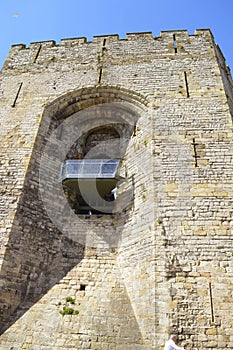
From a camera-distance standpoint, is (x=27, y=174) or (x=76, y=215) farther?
(x=76, y=215)

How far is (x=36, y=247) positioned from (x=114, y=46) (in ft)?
22.7

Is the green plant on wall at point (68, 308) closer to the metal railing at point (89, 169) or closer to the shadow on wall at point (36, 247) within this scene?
the shadow on wall at point (36, 247)

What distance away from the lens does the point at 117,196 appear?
7.20 m

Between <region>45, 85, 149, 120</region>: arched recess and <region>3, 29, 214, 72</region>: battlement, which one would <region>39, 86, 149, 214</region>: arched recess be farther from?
<region>3, 29, 214, 72</region>: battlement

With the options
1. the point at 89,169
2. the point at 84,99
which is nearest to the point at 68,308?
the point at 89,169

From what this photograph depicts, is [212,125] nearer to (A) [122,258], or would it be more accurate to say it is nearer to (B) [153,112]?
(B) [153,112]

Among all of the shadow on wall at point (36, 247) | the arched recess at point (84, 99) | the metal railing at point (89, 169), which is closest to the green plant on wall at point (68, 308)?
the shadow on wall at point (36, 247)

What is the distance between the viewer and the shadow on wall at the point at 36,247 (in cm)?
546

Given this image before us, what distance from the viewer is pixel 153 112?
284 inches

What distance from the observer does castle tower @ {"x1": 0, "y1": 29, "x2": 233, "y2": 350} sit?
4.75 metres

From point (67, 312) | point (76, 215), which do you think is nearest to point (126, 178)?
point (76, 215)

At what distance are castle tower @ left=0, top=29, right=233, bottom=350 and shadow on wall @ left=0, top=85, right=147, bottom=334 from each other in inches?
0.9

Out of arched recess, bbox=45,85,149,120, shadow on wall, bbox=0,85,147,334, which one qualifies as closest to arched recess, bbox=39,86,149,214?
arched recess, bbox=45,85,149,120

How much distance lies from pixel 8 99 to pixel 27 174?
9.85 feet
